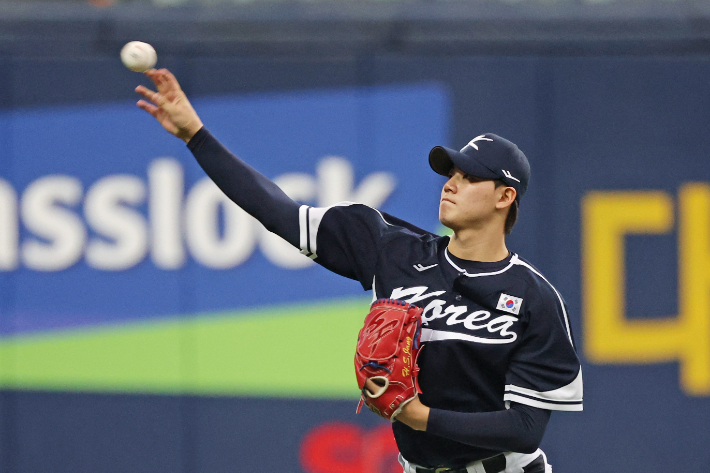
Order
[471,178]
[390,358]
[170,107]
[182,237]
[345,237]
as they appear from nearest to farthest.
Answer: [390,358]
[170,107]
[471,178]
[345,237]
[182,237]

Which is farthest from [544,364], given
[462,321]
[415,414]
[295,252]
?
[295,252]

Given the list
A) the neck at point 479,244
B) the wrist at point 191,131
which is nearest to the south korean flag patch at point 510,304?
the neck at point 479,244

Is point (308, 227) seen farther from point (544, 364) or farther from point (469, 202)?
point (544, 364)

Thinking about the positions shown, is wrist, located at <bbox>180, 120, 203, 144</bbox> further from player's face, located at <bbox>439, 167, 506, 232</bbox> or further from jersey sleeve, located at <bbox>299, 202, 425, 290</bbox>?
player's face, located at <bbox>439, 167, 506, 232</bbox>

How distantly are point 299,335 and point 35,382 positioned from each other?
1.37 metres

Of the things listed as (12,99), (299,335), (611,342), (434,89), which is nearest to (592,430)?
(611,342)

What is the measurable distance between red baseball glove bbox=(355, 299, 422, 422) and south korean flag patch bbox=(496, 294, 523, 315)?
0.24 metres

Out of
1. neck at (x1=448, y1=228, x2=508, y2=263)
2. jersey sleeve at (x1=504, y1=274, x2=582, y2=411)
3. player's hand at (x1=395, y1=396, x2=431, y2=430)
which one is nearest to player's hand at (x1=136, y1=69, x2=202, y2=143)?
neck at (x1=448, y1=228, x2=508, y2=263)

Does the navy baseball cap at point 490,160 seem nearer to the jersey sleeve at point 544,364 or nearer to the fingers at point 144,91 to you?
the jersey sleeve at point 544,364

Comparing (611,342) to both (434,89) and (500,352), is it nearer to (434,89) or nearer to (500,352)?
(434,89)

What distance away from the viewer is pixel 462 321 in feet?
7.41

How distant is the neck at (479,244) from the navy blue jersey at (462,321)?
0.08 feet

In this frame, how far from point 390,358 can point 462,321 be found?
27 cm

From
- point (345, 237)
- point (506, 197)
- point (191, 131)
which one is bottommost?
point (345, 237)
